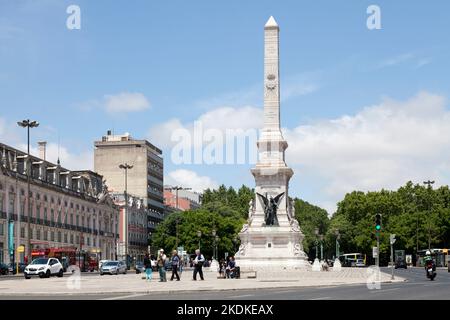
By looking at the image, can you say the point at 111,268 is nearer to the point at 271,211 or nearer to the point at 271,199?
the point at 271,211

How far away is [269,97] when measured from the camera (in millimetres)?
71250

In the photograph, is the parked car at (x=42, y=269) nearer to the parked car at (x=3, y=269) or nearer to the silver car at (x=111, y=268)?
the silver car at (x=111, y=268)

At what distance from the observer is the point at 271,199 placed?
2726 inches

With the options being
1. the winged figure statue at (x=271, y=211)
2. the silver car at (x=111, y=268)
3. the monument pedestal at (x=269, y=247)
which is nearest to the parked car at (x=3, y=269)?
the silver car at (x=111, y=268)

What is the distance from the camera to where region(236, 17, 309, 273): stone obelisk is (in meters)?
68.4

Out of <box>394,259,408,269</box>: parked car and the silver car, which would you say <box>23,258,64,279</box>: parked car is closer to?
the silver car

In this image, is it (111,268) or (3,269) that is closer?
(111,268)

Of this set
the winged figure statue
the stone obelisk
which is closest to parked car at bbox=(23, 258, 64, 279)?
the stone obelisk

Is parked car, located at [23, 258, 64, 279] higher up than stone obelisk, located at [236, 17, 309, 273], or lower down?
lower down

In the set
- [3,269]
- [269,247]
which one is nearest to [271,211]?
[269,247]

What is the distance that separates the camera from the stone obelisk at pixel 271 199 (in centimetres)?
6838

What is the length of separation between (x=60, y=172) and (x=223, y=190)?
5069 cm

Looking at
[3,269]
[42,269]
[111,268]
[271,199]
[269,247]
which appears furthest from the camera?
[3,269]
